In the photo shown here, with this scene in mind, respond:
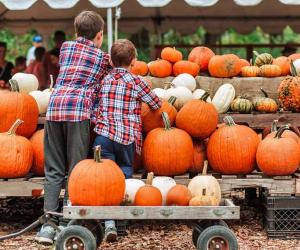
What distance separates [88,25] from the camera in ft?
17.4

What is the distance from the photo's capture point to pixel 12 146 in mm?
5609

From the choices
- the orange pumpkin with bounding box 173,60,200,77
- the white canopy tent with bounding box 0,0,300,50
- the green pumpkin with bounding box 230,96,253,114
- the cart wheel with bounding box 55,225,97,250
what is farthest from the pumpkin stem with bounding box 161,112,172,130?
the white canopy tent with bounding box 0,0,300,50

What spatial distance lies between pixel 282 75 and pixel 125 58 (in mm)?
2173

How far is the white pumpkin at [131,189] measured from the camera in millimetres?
4977

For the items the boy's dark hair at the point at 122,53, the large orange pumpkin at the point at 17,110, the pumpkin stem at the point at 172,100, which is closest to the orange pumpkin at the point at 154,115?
the pumpkin stem at the point at 172,100

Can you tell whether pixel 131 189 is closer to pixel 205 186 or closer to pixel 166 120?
pixel 205 186

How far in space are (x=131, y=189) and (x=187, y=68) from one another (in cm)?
215

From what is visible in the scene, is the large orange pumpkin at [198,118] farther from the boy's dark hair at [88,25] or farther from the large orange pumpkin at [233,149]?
the boy's dark hair at [88,25]

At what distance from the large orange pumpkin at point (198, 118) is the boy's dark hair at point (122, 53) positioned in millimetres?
718

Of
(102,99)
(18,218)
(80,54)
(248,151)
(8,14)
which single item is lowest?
(18,218)

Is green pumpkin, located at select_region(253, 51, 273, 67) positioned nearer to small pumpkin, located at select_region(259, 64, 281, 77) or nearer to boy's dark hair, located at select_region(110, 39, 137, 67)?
small pumpkin, located at select_region(259, 64, 281, 77)

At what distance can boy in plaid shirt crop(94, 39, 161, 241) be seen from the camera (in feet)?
17.5

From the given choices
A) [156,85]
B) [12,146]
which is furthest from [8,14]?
[12,146]

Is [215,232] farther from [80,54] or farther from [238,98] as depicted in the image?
[238,98]
